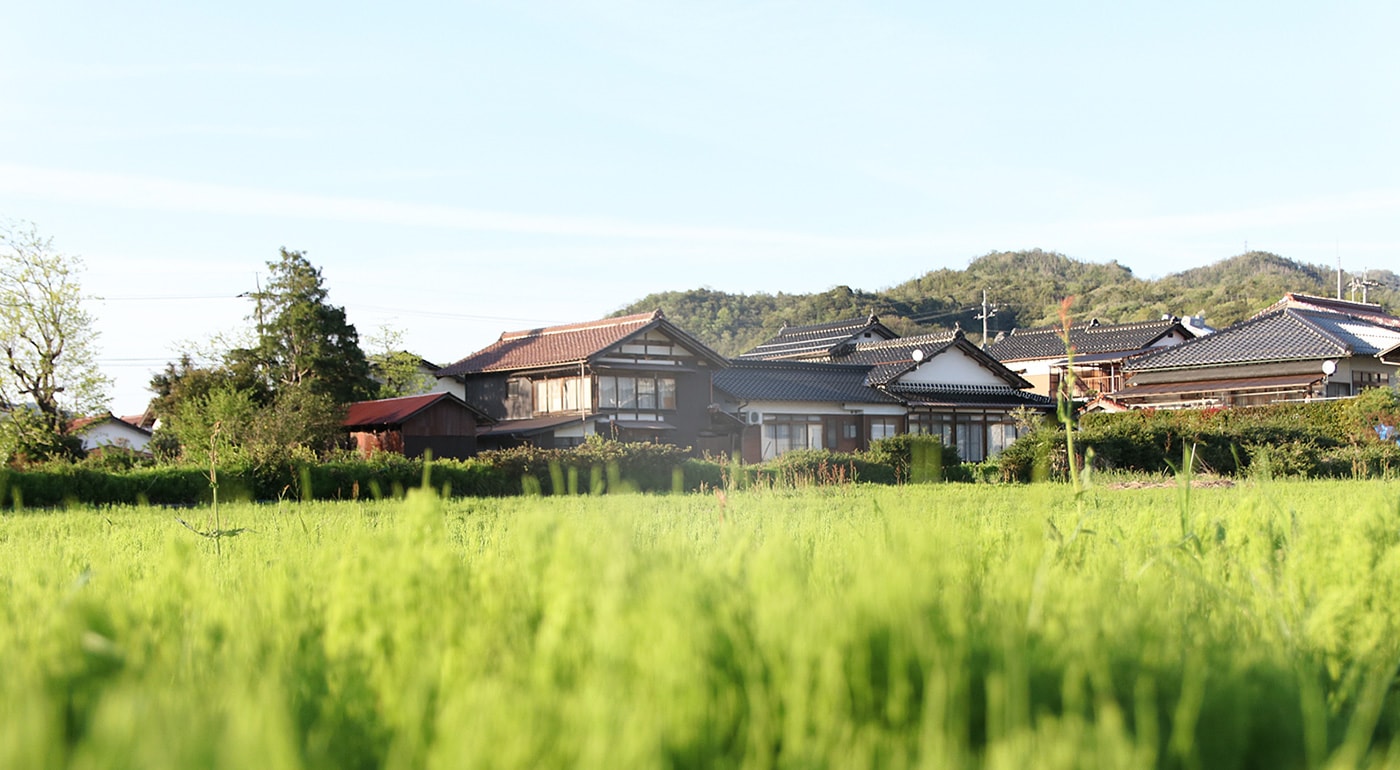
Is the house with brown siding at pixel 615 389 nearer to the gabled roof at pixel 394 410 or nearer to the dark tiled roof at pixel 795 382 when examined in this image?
the dark tiled roof at pixel 795 382

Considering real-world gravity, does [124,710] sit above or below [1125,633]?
above

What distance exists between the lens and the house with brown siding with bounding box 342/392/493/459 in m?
30.2

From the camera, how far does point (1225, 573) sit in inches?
151

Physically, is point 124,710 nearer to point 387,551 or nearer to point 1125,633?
point 387,551

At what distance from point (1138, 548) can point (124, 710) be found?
385 cm

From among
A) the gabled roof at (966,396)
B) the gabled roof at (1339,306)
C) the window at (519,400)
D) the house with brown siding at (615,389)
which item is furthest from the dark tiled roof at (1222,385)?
the window at (519,400)

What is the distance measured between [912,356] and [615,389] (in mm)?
11707

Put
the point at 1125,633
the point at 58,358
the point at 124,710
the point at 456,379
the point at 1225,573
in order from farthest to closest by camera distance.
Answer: the point at 456,379 → the point at 58,358 → the point at 1225,573 → the point at 1125,633 → the point at 124,710

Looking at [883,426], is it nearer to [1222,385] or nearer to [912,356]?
[912,356]

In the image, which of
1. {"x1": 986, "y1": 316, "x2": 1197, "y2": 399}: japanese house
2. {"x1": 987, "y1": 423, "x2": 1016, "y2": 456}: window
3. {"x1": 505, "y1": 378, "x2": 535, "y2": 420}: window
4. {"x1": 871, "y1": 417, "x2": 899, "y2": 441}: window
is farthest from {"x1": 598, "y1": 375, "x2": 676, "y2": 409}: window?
{"x1": 986, "y1": 316, "x2": 1197, "y2": 399}: japanese house

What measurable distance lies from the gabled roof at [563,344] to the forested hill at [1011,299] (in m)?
25.9

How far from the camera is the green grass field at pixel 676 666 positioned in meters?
1.42

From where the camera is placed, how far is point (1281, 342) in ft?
112

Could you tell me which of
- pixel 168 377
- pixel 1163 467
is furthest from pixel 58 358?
pixel 1163 467
